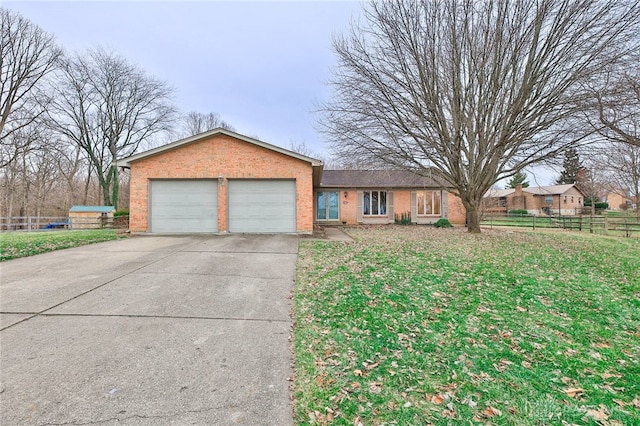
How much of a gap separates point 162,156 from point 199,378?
11.4m

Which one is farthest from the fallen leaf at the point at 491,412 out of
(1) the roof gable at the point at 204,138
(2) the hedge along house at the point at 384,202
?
(2) the hedge along house at the point at 384,202

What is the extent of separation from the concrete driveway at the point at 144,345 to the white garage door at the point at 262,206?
5.80 m

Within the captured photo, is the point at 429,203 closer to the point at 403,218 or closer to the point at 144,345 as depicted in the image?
the point at 403,218

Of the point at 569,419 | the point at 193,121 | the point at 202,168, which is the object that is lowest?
the point at 569,419

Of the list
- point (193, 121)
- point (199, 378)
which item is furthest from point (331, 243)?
point (193, 121)

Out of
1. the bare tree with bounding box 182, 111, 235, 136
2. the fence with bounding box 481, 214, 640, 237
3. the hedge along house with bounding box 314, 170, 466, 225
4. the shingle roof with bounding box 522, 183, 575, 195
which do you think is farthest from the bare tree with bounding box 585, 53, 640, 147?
the shingle roof with bounding box 522, 183, 575, 195

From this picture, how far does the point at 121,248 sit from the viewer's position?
8.48m

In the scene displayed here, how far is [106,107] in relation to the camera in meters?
24.4

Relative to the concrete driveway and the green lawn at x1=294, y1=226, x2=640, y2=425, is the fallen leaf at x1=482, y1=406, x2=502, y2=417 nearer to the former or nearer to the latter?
the green lawn at x1=294, y1=226, x2=640, y2=425

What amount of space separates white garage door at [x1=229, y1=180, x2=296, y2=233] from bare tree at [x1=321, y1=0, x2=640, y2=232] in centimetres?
320

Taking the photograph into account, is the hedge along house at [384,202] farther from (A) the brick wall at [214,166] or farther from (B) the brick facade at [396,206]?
(A) the brick wall at [214,166]

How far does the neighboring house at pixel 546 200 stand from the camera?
1554 inches

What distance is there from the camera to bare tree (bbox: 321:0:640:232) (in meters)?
9.35

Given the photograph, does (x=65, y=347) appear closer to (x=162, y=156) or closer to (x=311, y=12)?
(x=162, y=156)
